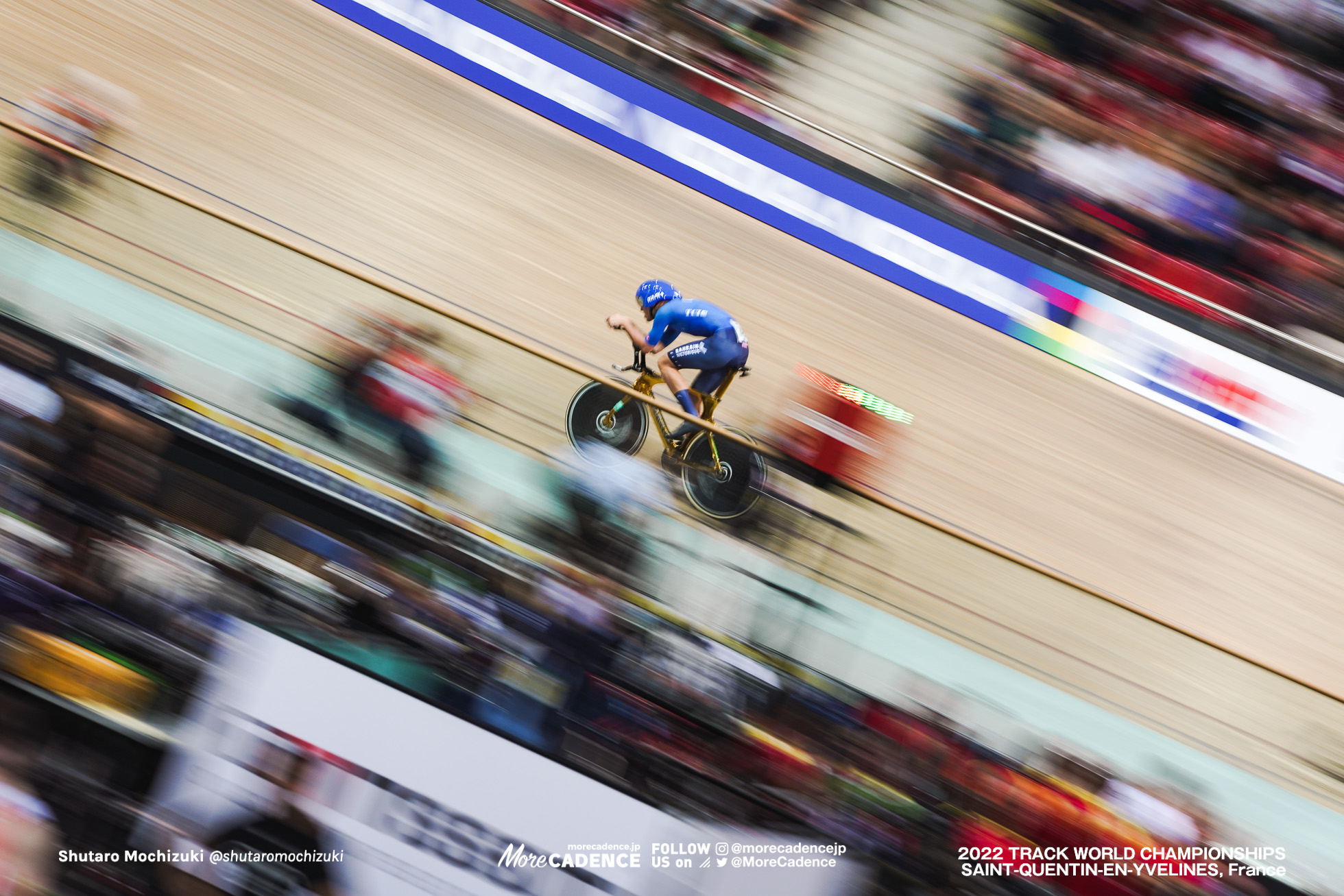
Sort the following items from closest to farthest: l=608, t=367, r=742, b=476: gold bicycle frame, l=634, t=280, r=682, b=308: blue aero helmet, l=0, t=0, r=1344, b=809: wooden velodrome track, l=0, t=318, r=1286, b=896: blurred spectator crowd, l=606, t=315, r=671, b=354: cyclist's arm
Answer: l=0, t=318, r=1286, b=896: blurred spectator crowd
l=608, t=367, r=742, b=476: gold bicycle frame
l=606, t=315, r=671, b=354: cyclist's arm
l=634, t=280, r=682, b=308: blue aero helmet
l=0, t=0, r=1344, b=809: wooden velodrome track

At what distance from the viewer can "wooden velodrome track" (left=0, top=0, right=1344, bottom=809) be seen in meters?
6.38

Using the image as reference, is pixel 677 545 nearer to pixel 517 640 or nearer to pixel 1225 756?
pixel 517 640

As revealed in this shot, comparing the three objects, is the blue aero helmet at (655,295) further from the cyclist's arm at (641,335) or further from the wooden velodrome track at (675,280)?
the wooden velodrome track at (675,280)

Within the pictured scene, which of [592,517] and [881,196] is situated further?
[881,196]

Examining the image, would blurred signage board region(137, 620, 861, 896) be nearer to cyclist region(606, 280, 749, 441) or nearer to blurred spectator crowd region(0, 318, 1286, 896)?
blurred spectator crowd region(0, 318, 1286, 896)

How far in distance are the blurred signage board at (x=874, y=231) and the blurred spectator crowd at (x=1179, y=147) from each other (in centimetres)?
29

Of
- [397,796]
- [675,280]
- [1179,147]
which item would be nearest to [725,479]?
[397,796]

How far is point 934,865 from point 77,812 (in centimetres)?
284

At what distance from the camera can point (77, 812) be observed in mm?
3680

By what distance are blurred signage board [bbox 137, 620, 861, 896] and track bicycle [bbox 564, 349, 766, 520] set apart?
102 cm

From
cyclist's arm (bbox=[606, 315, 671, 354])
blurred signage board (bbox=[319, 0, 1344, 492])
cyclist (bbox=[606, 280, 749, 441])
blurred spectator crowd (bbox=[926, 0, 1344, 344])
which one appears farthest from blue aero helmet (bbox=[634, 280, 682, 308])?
blurred spectator crowd (bbox=[926, 0, 1344, 344])

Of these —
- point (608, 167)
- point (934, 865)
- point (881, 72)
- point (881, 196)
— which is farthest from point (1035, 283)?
point (934, 865)

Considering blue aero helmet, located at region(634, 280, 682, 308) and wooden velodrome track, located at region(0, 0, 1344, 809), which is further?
wooden velodrome track, located at region(0, 0, 1344, 809)

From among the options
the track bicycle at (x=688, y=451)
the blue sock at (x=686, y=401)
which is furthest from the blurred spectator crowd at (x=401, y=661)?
the blue sock at (x=686, y=401)
